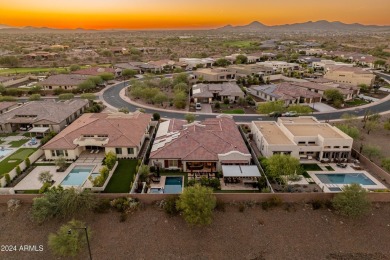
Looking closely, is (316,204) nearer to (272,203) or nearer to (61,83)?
(272,203)

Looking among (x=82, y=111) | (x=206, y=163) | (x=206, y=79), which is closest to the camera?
(x=206, y=163)

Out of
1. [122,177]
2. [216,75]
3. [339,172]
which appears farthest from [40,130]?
[216,75]

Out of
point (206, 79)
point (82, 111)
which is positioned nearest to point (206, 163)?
point (82, 111)

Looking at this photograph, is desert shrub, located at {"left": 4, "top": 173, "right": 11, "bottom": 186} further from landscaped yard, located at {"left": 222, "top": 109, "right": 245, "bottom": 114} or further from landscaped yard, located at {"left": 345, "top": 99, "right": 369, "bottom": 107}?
landscaped yard, located at {"left": 345, "top": 99, "right": 369, "bottom": 107}

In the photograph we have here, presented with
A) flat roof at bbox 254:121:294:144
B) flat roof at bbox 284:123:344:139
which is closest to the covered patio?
flat roof at bbox 254:121:294:144

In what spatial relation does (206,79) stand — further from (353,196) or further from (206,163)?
(353,196)
